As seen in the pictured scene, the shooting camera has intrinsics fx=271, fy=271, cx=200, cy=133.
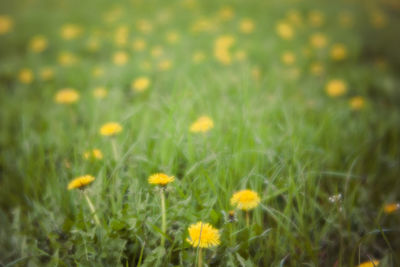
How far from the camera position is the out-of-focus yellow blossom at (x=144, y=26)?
3.21 metres

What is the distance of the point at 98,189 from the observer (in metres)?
1.04

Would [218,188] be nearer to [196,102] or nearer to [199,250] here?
[199,250]

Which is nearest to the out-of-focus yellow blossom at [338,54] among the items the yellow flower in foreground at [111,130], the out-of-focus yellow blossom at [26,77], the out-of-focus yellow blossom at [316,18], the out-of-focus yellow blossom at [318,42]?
the out-of-focus yellow blossom at [318,42]

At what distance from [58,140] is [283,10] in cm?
360

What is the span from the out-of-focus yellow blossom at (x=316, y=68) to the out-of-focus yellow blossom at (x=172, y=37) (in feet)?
4.58

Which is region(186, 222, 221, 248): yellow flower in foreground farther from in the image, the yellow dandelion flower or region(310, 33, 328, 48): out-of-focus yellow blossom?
region(310, 33, 328, 48): out-of-focus yellow blossom

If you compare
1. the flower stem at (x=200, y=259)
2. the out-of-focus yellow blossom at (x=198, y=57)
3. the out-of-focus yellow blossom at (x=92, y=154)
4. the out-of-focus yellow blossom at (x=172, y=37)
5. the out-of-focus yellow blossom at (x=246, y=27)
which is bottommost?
the flower stem at (x=200, y=259)

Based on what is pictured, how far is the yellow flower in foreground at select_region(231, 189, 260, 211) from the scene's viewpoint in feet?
3.01

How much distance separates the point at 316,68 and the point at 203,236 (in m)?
2.10

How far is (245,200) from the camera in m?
0.93

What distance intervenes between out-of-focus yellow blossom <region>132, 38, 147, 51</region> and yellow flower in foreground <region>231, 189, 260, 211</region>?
2.27m

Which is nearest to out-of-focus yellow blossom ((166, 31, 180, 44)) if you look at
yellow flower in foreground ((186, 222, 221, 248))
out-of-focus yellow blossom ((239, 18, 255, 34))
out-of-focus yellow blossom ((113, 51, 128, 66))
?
out-of-focus yellow blossom ((113, 51, 128, 66))

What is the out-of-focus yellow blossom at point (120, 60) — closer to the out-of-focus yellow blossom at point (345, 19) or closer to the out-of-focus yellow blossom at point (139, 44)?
the out-of-focus yellow blossom at point (139, 44)

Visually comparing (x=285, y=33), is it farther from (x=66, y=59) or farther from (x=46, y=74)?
(x=46, y=74)
